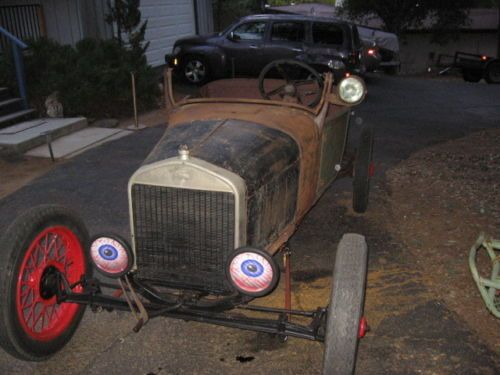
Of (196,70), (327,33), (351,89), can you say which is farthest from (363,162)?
(196,70)

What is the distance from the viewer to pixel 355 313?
2.92 meters

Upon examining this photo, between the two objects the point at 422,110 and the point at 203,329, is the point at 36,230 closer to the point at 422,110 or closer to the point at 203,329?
the point at 203,329

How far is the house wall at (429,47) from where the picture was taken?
86.6 ft

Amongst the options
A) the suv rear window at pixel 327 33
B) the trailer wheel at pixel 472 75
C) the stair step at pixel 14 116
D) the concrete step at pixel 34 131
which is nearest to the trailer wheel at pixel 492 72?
the trailer wheel at pixel 472 75

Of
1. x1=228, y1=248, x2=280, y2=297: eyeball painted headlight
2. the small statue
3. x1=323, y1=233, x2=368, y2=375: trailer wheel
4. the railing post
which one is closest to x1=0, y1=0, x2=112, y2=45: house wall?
the railing post

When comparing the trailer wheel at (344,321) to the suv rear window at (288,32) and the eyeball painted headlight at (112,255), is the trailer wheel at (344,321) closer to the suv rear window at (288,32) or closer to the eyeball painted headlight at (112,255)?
the eyeball painted headlight at (112,255)

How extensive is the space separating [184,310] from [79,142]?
6.91 m

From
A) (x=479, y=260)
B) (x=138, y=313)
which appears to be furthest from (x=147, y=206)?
(x=479, y=260)

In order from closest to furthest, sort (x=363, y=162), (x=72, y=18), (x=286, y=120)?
(x=286, y=120) → (x=363, y=162) → (x=72, y=18)

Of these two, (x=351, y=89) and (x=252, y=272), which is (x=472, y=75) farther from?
(x=252, y=272)

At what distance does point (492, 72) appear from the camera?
1858 cm

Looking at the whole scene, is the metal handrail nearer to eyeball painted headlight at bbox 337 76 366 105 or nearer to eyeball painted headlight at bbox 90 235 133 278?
eyeball painted headlight at bbox 337 76 366 105

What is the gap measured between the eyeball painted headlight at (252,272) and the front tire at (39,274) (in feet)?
4.20

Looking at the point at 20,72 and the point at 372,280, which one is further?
the point at 20,72
